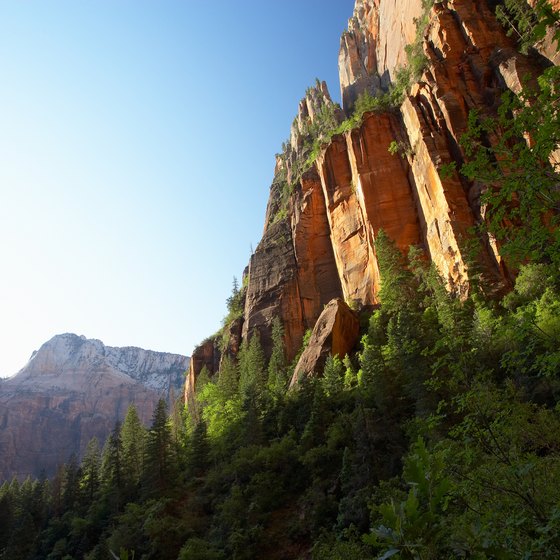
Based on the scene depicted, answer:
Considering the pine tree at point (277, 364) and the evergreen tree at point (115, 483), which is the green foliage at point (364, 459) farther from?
the pine tree at point (277, 364)

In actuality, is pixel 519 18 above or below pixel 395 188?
above

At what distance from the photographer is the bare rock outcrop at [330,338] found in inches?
1709

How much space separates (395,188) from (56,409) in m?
162

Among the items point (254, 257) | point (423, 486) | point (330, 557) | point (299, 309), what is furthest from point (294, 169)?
point (423, 486)

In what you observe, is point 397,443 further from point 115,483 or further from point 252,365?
point 115,483

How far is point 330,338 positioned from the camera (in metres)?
44.2

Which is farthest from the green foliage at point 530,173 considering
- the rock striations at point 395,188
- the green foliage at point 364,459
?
the rock striations at point 395,188

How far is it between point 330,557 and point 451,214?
1288 inches

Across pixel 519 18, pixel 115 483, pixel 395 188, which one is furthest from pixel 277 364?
pixel 519 18

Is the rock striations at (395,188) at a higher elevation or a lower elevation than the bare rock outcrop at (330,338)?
higher

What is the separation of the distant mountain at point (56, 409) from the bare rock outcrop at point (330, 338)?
4782 inches

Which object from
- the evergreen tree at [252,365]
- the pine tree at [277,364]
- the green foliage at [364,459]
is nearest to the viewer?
the green foliage at [364,459]

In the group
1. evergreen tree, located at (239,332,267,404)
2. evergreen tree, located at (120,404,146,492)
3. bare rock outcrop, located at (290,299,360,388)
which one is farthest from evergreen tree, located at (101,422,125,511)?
bare rock outcrop, located at (290,299,360,388)

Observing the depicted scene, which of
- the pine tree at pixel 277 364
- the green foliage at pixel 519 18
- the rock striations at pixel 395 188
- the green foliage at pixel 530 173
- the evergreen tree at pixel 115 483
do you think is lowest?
the evergreen tree at pixel 115 483
